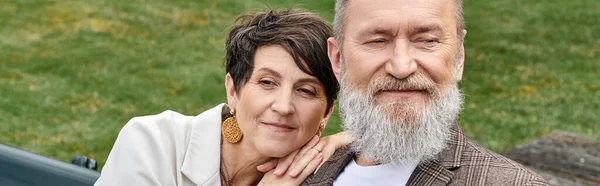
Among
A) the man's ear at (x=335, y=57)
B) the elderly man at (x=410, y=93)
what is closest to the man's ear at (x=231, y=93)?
the man's ear at (x=335, y=57)

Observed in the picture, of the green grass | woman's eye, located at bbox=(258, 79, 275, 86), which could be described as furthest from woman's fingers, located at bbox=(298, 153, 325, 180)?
the green grass

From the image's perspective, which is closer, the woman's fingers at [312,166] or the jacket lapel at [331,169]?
the jacket lapel at [331,169]

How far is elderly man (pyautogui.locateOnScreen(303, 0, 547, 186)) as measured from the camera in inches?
92.9

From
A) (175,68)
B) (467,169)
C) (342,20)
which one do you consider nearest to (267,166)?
(342,20)

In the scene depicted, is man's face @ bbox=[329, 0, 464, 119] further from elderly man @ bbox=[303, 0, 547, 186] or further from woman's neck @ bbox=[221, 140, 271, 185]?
woman's neck @ bbox=[221, 140, 271, 185]

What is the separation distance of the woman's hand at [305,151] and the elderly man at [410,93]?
1.17 ft

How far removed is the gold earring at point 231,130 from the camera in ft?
10.2

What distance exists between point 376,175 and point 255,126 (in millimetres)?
531

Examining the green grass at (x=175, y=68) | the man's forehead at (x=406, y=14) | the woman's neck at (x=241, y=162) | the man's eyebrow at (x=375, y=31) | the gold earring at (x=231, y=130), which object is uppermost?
the man's forehead at (x=406, y=14)

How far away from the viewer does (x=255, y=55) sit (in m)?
2.98

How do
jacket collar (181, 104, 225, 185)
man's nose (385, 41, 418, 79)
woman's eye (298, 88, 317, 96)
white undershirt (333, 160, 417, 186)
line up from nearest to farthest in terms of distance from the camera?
man's nose (385, 41, 418, 79), white undershirt (333, 160, 417, 186), woman's eye (298, 88, 317, 96), jacket collar (181, 104, 225, 185)

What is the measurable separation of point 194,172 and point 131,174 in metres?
0.23

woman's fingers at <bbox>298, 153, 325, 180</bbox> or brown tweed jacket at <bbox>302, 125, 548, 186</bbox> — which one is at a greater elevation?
brown tweed jacket at <bbox>302, 125, 548, 186</bbox>

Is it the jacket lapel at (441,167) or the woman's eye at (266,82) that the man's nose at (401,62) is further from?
the woman's eye at (266,82)
